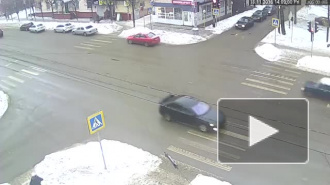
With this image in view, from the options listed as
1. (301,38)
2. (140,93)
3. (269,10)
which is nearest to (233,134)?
(140,93)

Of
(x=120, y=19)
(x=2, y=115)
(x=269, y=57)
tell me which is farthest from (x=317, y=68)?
(x=120, y=19)

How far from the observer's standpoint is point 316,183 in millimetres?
14227

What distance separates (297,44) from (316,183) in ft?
71.3

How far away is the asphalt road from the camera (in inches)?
651

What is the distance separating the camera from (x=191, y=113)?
61.5 ft

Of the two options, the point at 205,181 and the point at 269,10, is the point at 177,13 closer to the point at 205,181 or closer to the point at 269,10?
the point at 269,10

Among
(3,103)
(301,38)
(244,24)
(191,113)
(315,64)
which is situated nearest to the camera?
(191,113)

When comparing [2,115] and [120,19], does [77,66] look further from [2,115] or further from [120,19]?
[120,19]
